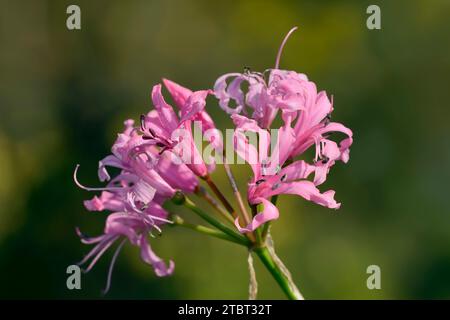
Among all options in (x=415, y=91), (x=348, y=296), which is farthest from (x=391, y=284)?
(x=415, y=91)

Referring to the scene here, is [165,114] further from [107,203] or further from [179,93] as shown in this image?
[107,203]

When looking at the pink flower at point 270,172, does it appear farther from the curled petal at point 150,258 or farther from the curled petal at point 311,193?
the curled petal at point 150,258

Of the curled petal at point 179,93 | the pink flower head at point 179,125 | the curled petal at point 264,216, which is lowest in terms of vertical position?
the curled petal at point 264,216

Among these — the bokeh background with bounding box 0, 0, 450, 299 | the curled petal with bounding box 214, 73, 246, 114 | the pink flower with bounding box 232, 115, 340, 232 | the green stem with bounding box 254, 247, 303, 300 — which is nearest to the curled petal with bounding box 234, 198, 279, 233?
the pink flower with bounding box 232, 115, 340, 232

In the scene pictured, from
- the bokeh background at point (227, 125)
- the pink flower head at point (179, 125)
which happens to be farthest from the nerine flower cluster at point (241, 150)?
the bokeh background at point (227, 125)

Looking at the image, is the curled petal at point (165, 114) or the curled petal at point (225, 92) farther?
the curled petal at point (225, 92)

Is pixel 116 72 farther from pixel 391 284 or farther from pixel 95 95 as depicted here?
pixel 391 284

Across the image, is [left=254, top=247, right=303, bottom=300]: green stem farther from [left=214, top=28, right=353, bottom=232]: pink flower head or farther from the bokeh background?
the bokeh background

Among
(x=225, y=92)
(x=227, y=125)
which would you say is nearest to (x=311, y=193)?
Result: (x=225, y=92)
